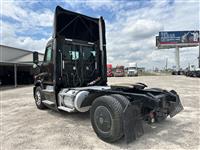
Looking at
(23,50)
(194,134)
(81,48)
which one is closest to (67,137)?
(194,134)

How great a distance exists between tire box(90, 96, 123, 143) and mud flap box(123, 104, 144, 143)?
0.37ft

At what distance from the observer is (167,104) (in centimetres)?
453

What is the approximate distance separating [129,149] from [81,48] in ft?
13.1

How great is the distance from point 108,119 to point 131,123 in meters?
0.51

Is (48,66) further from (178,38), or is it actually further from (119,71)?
(178,38)

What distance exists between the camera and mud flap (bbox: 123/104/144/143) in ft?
11.5

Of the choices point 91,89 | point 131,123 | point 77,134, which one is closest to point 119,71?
point 91,89

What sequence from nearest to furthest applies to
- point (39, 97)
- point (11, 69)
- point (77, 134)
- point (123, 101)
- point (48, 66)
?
point (123, 101)
point (77, 134)
point (48, 66)
point (39, 97)
point (11, 69)

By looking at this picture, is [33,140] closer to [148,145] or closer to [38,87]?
[148,145]

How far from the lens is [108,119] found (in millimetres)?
3832

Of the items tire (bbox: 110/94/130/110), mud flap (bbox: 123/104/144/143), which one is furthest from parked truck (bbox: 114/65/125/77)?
mud flap (bbox: 123/104/144/143)

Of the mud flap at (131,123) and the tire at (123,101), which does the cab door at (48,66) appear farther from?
the mud flap at (131,123)

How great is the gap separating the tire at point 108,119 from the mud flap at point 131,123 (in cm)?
11

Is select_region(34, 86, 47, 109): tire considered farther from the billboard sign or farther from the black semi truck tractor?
the billboard sign
